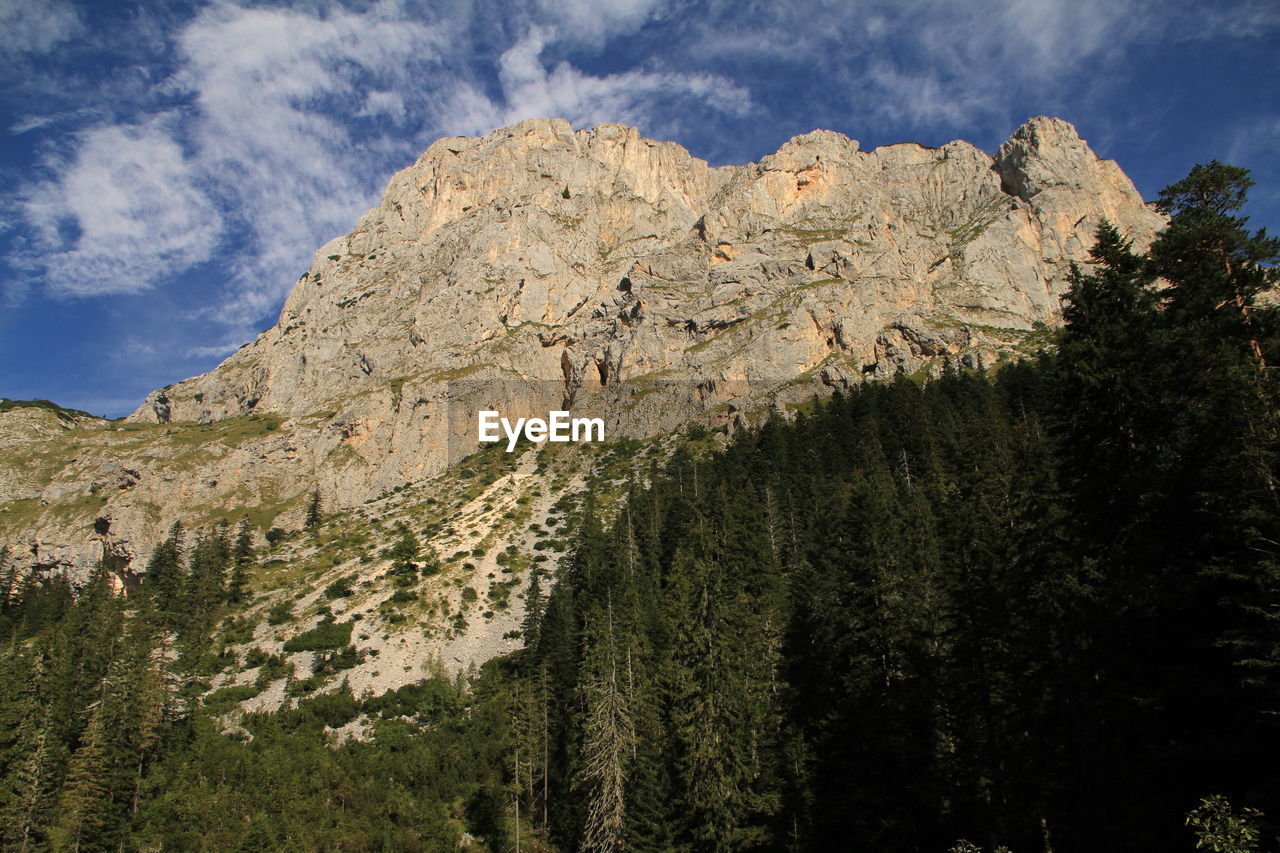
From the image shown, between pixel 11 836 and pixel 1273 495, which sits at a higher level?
pixel 1273 495

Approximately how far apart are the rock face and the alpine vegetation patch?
289cm

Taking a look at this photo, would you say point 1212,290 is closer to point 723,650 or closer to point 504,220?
point 723,650

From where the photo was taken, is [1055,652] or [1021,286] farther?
[1021,286]

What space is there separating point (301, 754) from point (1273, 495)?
59.1 meters

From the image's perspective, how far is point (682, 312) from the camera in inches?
5605

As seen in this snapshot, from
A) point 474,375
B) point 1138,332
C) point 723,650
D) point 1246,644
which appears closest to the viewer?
point 1246,644

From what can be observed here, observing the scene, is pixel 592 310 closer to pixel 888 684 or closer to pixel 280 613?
pixel 280 613

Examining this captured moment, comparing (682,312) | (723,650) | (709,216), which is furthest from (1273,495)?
(709,216)

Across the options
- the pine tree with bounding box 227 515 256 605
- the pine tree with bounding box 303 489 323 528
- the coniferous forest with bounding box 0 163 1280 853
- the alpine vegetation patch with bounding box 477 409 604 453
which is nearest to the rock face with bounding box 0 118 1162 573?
the alpine vegetation patch with bounding box 477 409 604 453

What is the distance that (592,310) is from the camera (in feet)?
523

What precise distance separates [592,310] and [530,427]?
3749 centimetres

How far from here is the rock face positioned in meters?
126

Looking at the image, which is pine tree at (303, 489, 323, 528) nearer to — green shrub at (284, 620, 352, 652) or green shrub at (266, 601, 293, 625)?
green shrub at (266, 601, 293, 625)

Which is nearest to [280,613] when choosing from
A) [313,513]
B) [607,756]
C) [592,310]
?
[313,513]
